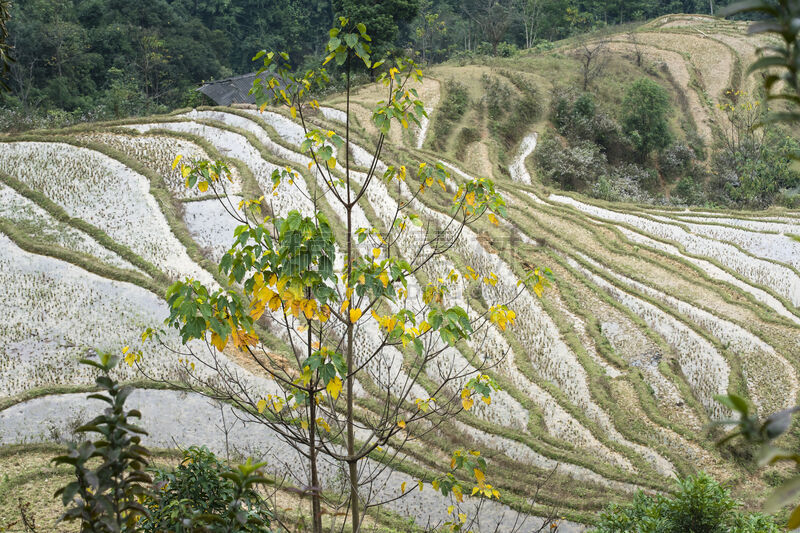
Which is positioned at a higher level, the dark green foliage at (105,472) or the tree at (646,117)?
the tree at (646,117)

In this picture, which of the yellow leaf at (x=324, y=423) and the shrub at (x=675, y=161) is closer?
the yellow leaf at (x=324, y=423)

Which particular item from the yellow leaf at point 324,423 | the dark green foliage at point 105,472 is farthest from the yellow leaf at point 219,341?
the dark green foliage at point 105,472

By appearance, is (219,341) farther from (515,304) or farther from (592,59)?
(592,59)

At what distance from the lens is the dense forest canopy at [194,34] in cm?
2873

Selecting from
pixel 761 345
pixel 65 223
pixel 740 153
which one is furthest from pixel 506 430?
pixel 740 153

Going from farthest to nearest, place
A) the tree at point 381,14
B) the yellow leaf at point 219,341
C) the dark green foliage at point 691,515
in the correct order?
the tree at point 381,14, the dark green foliage at point 691,515, the yellow leaf at point 219,341

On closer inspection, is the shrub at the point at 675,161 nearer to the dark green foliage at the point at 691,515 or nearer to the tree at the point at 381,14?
the tree at the point at 381,14

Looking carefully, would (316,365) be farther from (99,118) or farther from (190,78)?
(190,78)

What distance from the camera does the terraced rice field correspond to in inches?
315

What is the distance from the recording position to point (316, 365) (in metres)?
3.02

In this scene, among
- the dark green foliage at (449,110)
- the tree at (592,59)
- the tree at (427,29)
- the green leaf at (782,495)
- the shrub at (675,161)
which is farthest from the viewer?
the tree at (427,29)

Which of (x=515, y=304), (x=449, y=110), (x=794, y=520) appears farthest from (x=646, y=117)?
(x=794, y=520)

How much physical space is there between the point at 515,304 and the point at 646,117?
51.3 ft

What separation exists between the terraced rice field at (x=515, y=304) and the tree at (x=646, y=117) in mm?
7091
